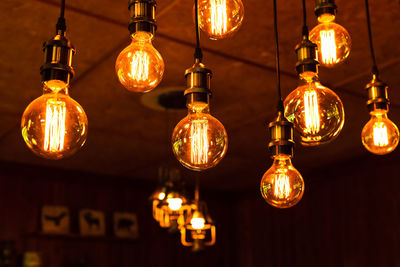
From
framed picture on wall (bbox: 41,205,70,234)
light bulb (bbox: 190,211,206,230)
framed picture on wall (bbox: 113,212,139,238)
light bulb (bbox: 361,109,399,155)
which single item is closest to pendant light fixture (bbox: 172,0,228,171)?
light bulb (bbox: 361,109,399,155)

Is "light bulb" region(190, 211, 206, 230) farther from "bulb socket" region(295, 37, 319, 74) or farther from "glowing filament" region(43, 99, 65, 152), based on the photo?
"glowing filament" region(43, 99, 65, 152)

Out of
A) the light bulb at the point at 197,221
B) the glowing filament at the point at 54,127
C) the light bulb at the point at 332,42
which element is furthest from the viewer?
the light bulb at the point at 197,221

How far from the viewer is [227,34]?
120 centimetres

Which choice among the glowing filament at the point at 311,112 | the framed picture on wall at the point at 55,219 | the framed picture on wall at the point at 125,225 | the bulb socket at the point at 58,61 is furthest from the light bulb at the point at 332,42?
the framed picture on wall at the point at 125,225

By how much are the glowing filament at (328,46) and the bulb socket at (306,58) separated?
121 mm

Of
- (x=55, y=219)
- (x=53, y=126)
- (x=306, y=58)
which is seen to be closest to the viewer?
(x=53, y=126)

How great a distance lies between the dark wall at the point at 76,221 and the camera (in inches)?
220

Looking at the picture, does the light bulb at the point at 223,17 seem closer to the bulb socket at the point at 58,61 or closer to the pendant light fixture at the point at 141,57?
the pendant light fixture at the point at 141,57

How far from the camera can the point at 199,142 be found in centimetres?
109

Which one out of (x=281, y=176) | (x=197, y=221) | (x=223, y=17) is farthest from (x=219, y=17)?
(x=197, y=221)

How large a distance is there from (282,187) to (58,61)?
23.4 inches

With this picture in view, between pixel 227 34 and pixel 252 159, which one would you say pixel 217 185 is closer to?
pixel 252 159

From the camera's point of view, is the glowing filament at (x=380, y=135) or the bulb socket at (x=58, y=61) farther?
the glowing filament at (x=380, y=135)

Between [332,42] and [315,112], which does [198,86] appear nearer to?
[315,112]
